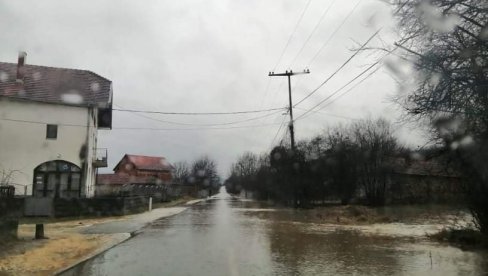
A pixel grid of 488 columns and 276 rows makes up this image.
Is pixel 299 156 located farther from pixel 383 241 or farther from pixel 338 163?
pixel 383 241

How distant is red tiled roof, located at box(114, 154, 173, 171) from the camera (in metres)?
119

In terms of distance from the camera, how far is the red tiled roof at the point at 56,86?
37.8 metres

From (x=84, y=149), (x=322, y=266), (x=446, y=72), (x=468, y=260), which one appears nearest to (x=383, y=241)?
(x=468, y=260)

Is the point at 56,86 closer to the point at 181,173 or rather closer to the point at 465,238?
the point at 465,238

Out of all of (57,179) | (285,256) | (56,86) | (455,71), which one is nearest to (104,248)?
(285,256)

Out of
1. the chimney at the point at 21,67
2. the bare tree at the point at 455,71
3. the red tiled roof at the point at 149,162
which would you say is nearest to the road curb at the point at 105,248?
the bare tree at the point at 455,71

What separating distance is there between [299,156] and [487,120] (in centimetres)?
3942

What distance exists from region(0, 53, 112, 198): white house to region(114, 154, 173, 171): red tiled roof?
78.8 meters

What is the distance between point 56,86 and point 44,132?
14.1ft

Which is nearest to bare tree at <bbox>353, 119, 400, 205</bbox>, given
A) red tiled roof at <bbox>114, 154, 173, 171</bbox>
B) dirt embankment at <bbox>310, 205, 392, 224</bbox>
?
dirt embankment at <bbox>310, 205, 392, 224</bbox>

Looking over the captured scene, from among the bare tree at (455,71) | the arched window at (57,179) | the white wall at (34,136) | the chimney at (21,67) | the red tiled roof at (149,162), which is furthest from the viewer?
the red tiled roof at (149,162)

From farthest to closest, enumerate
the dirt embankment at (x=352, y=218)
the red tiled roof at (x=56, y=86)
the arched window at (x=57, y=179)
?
1. the red tiled roof at (x=56, y=86)
2. the arched window at (x=57, y=179)
3. the dirt embankment at (x=352, y=218)

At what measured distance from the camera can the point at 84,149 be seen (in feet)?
126

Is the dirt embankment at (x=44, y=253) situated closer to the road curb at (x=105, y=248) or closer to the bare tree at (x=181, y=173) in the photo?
the road curb at (x=105, y=248)
